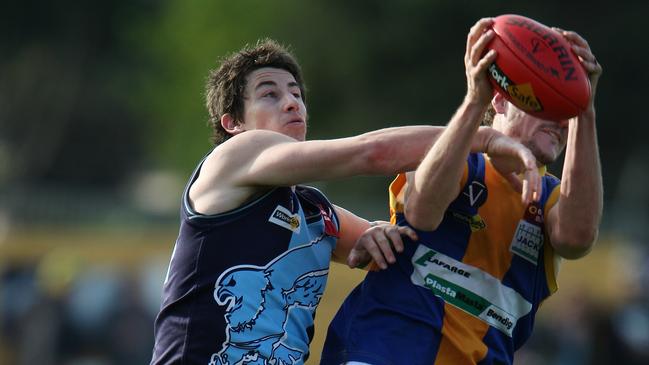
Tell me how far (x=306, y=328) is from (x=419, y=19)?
2720 cm

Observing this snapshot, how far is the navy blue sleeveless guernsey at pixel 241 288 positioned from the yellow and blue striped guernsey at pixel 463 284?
334 mm

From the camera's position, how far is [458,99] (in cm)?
3102

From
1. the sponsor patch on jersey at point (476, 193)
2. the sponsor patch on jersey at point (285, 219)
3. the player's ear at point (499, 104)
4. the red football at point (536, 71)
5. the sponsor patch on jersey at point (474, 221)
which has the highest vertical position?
the red football at point (536, 71)

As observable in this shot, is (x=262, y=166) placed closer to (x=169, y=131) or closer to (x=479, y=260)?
(x=479, y=260)

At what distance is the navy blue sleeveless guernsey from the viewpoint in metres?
5.45

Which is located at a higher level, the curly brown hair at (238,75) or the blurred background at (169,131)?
the curly brown hair at (238,75)

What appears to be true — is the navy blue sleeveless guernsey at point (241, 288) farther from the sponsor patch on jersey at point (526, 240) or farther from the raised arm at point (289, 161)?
the sponsor patch on jersey at point (526, 240)

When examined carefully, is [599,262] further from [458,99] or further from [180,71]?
[180,71]

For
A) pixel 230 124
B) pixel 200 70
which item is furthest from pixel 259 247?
pixel 200 70

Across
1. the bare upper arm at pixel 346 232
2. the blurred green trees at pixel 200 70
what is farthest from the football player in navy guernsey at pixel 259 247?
the blurred green trees at pixel 200 70

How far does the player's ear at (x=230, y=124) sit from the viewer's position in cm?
638

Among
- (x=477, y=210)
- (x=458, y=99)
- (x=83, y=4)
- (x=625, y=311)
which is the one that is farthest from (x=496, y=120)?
(x=83, y=4)

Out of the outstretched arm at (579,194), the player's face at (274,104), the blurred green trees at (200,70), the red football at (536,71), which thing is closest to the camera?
the red football at (536,71)

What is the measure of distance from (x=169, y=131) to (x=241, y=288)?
35.0m
